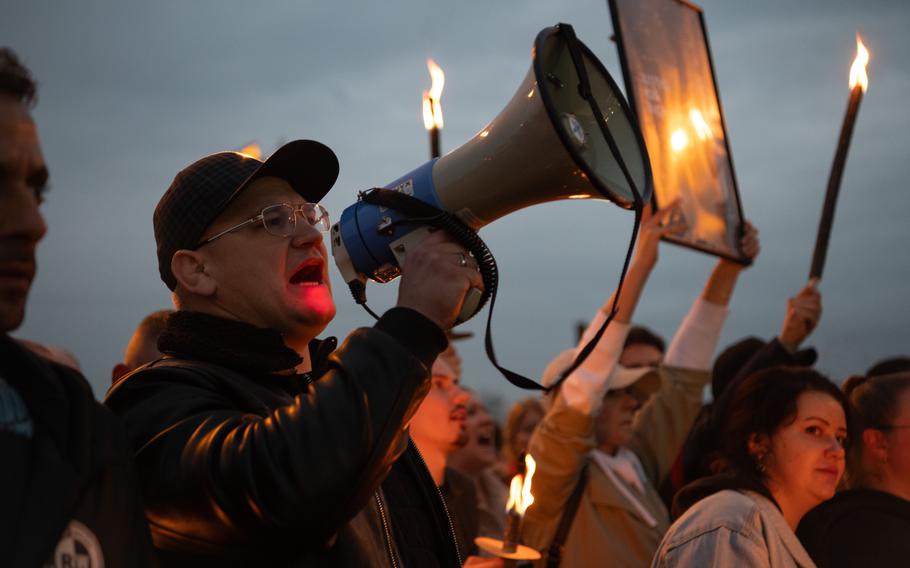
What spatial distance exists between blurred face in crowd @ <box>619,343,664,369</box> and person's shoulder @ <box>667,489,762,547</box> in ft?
7.94

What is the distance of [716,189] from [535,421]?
3152 mm

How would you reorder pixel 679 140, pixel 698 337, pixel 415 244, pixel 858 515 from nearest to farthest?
pixel 415 244 < pixel 858 515 < pixel 679 140 < pixel 698 337

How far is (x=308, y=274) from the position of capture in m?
2.29

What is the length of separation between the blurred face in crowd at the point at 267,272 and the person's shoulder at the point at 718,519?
162cm

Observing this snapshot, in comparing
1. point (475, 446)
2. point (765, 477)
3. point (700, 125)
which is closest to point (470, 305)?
point (765, 477)

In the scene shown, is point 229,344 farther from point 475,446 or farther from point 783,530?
point 475,446

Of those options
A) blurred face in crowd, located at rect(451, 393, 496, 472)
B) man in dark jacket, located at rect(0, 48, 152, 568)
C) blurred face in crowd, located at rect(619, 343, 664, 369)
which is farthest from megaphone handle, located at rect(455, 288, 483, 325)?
blurred face in crowd, located at rect(451, 393, 496, 472)

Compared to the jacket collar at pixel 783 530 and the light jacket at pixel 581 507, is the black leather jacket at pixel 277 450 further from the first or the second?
the light jacket at pixel 581 507

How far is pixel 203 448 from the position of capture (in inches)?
66.6

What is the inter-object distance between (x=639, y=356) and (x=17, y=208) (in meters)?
4.74

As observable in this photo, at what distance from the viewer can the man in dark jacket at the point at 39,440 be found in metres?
1.38

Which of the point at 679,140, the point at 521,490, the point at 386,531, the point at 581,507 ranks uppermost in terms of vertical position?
the point at 679,140

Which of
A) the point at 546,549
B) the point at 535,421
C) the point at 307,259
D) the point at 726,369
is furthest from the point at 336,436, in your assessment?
the point at 535,421

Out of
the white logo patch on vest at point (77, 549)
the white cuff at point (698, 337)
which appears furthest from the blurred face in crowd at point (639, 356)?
the white logo patch on vest at point (77, 549)
